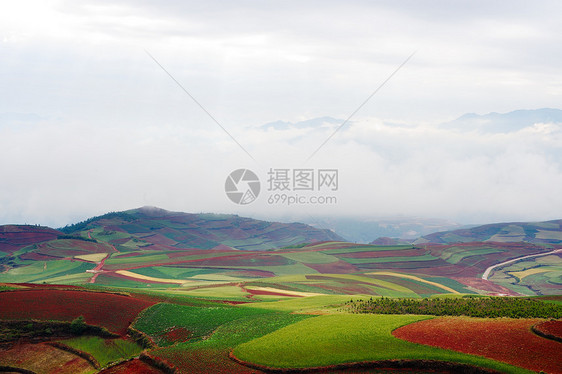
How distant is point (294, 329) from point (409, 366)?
14166 mm

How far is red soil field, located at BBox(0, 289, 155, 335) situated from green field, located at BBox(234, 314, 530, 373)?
19.4 metres

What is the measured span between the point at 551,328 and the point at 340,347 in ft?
55.9

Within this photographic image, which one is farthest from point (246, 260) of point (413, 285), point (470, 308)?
point (470, 308)

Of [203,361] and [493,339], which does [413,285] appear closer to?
[493,339]

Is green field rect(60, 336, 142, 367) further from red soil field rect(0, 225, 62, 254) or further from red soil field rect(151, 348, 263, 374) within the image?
red soil field rect(0, 225, 62, 254)

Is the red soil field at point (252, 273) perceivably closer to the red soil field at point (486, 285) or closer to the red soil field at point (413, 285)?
the red soil field at point (413, 285)

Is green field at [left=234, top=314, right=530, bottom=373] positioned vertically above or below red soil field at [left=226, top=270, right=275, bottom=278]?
above

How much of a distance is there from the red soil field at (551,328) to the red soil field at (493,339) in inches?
28.8

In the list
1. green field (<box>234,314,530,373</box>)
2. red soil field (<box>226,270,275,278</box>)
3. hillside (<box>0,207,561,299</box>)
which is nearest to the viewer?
green field (<box>234,314,530,373</box>)

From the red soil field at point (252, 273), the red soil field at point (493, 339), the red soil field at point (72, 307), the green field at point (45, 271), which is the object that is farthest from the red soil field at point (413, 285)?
the green field at point (45, 271)

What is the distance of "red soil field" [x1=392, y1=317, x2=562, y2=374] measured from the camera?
35906 millimetres

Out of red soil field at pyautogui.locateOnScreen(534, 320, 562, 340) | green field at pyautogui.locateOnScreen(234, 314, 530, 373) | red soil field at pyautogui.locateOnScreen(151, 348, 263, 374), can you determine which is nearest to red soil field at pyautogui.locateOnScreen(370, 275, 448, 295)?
green field at pyautogui.locateOnScreen(234, 314, 530, 373)

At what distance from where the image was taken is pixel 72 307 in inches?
2335

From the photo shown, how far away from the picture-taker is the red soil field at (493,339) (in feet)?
118
